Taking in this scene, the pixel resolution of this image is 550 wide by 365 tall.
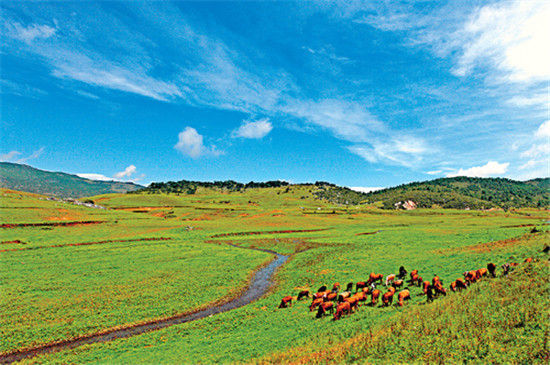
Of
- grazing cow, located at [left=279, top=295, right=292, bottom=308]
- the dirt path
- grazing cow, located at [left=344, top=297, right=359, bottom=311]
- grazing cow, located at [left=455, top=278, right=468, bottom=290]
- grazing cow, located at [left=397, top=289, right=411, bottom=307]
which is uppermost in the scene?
grazing cow, located at [left=455, top=278, right=468, bottom=290]

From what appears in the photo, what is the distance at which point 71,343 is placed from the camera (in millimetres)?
20141

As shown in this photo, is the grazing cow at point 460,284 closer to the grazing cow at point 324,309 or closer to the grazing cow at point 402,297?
the grazing cow at point 402,297

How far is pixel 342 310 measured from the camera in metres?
20.2

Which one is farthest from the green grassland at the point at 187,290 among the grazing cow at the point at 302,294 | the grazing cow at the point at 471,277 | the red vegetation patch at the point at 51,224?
the red vegetation patch at the point at 51,224

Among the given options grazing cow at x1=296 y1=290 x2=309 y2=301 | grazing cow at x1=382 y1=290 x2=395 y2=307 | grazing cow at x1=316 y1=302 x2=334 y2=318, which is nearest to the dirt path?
grazing cow at x1=296 y1=290 x2=309 y2=301

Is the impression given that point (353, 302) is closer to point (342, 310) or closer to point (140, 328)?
point (342, 310)

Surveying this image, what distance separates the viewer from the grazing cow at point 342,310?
19.9 m

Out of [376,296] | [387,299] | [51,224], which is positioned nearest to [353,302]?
[376,296]

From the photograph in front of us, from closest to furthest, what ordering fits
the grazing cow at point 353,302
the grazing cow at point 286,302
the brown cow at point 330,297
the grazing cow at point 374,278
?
the grazing cow at point 353,302 → the brown cow at point 330,297 → the grazing cow at point 286,302 → the grazing cow at point 374,278

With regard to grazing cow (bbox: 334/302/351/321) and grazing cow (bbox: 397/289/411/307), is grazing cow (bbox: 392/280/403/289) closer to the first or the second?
grazing cow (bbox: 397/289/411/307)

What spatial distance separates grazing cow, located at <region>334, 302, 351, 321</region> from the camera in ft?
65.2

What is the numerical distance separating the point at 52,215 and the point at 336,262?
114 m

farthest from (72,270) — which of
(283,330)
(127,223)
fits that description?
(127,223)

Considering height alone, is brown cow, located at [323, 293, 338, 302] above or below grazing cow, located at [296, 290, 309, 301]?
above
